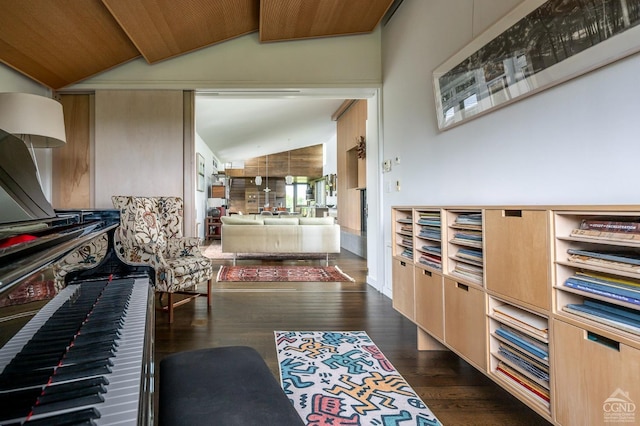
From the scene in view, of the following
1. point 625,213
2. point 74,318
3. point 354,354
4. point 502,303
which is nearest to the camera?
point 74,318

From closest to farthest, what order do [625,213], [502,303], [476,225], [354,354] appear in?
[625,213], [502,303], [476,225], [354,354]

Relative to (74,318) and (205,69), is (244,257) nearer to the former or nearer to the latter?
(205,69)

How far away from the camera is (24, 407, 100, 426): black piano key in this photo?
1.49 feet

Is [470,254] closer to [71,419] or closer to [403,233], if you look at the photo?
[403,233]

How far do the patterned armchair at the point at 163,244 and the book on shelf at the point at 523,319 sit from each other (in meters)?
2.25

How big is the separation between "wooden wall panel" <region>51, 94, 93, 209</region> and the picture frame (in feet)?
12.5

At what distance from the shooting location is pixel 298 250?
582 centimetres

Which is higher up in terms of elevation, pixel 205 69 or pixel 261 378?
pixel 205 69

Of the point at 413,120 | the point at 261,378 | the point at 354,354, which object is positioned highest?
the point at 413,120

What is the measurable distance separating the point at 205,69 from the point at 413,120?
2.43 m

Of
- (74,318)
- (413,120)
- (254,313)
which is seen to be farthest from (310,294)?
(74,318)

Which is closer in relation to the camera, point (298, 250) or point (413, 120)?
point (413, 120)

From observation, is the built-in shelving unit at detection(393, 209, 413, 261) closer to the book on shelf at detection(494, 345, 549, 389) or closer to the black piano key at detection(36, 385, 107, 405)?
the book on shelf at detection(494, 345, 549, 389)

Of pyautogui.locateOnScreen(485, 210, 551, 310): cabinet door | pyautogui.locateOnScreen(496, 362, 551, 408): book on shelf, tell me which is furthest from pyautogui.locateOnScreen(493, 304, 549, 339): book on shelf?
pyautogui.locateOnScreen(496, 362, 551, 408): book on shelf
